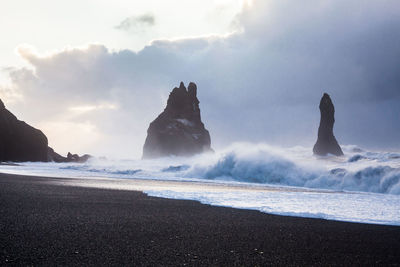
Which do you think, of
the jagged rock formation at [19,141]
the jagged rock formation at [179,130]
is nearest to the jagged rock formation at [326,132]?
the jagged rock formation at [179,130]

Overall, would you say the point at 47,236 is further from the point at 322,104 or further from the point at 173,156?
the point at 173,156

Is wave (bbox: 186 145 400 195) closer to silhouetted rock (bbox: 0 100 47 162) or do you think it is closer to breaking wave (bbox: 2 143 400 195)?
breaking wave (bbox: 2 143 400 195)

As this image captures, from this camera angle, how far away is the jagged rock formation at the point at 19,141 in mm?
89500

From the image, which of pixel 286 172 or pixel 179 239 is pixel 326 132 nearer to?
pixel 286 172

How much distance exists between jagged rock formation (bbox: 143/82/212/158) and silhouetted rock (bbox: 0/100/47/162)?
2887 cm

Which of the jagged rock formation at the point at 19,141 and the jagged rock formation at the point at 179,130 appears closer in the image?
the jagged rock formation at the point at 19,141

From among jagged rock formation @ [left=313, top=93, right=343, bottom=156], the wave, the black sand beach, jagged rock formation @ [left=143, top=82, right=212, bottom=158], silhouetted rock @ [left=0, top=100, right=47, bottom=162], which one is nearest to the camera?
the black sand beach

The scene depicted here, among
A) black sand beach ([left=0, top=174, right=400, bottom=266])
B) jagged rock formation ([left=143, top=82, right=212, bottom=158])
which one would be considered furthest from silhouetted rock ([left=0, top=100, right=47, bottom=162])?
black sand beach ([left=0, top=174, right=400, bottom=266])

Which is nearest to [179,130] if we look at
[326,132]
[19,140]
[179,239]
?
[326,132]

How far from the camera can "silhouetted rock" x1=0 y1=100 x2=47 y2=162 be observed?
294 feet

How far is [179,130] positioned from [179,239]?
314ft

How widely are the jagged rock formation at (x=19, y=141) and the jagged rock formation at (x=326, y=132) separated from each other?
7222 cm

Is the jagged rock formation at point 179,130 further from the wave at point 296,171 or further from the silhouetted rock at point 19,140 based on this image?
the wave at point 296,171

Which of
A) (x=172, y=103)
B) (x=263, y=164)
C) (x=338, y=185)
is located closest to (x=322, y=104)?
(x=172, y=103)
